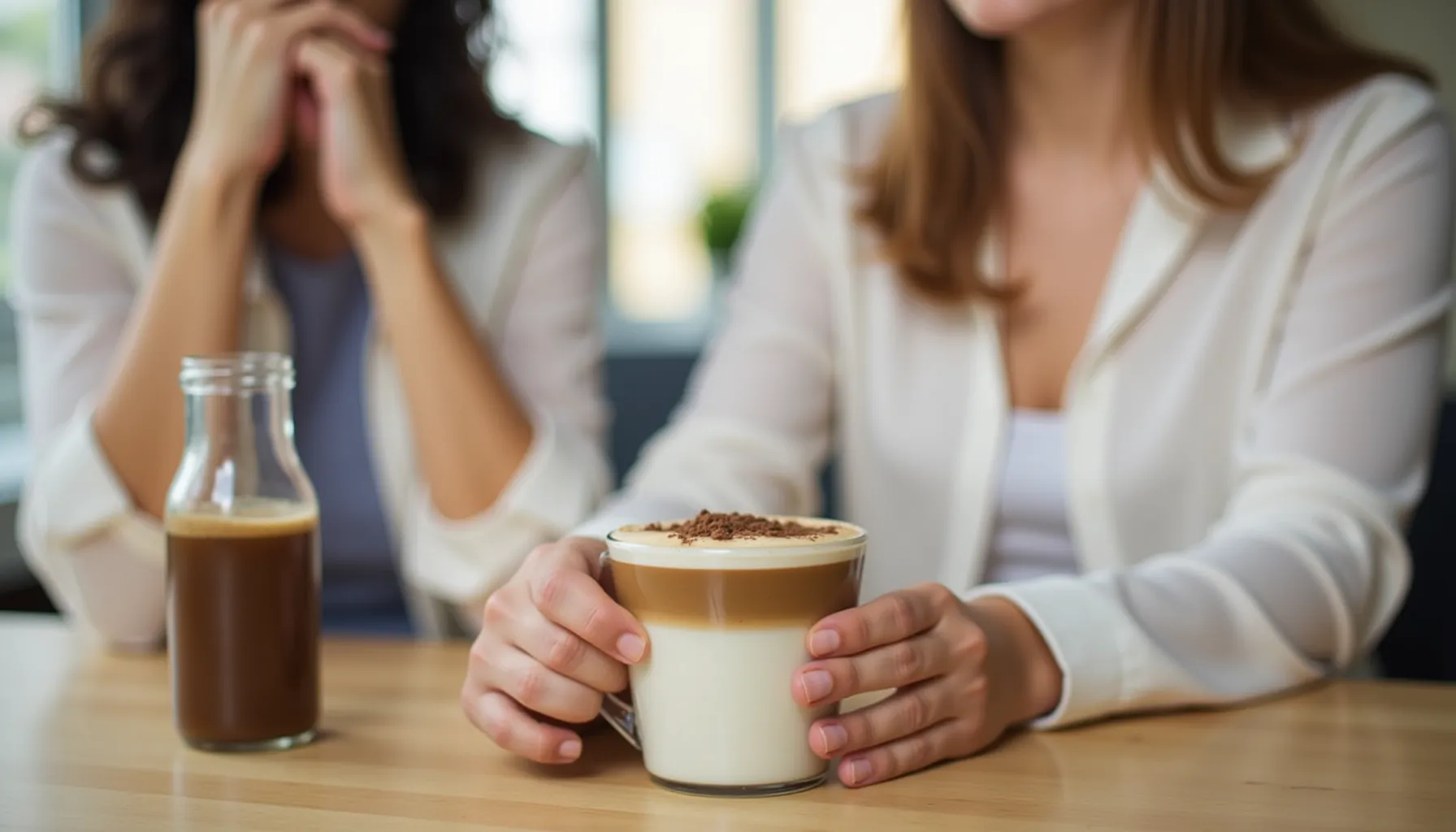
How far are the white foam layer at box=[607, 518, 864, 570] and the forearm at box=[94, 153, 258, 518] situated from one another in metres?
0.78

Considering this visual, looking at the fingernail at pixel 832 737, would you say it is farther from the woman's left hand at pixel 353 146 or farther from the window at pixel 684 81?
the window at pixel 684 81

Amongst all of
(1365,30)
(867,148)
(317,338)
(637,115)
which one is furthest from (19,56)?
(1365,30)

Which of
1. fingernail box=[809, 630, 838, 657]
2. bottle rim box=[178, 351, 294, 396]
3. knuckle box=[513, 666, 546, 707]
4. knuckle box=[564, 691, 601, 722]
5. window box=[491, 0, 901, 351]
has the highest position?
window box=[491, 0, 901, 351]

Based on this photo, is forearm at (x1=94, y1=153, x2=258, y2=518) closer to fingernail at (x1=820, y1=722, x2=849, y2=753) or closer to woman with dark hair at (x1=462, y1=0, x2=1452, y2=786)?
woman with dark hair at (x1=462, y1=0, x2=1452, y2=786)

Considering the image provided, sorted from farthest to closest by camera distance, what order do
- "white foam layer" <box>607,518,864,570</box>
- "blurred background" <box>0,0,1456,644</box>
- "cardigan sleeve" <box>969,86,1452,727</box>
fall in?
1. "blurred background" <box>0,0,1456,644</box>
2. "cardigan sleeve" <box>969,86,1452,727</box>
3. "white foam layer" <box>607,518,864,570</box>

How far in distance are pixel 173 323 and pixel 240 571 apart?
64cm

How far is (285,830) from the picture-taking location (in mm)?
652

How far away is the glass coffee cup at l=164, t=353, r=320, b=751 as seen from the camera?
0.79 metres

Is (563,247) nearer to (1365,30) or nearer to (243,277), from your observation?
→ (243,277)

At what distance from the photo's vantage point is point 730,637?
654 millimetres

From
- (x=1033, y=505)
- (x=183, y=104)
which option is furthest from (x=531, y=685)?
→ (x=183, y=104)

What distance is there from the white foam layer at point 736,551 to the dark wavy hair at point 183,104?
102cm

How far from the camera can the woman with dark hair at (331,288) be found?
51.9 inches

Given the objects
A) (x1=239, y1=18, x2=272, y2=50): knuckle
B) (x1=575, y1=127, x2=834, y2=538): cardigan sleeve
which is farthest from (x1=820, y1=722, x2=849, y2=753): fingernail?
(x1=239, y1=18, x2=272, y2=50): knuckle
